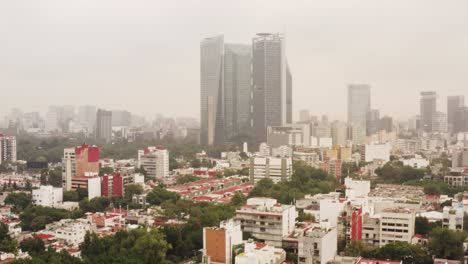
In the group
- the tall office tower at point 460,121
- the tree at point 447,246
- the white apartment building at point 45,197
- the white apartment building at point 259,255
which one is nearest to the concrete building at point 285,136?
the tall office tower at point 460,121

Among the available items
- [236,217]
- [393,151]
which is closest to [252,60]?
[393,151]

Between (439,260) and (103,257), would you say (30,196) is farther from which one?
(439,260)

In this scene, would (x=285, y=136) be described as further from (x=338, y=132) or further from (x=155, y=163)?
(x=155, y=163)

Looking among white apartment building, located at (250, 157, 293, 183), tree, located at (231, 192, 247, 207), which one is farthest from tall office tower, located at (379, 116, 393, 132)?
tree, located at (231, 192, 247, 207)

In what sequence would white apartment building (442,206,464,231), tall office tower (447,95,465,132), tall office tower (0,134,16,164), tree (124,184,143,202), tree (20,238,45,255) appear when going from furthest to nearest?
tall office tower (447,95,465,132)
tall office tower (0,134,16,164)
tree (124,184,143,202)
white apartment building (442,206,464,231)
tree (20,238,45,255)

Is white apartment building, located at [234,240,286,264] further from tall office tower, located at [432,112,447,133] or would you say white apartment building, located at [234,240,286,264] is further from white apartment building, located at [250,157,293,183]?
tall office tower, located at [432,112,447,133]
